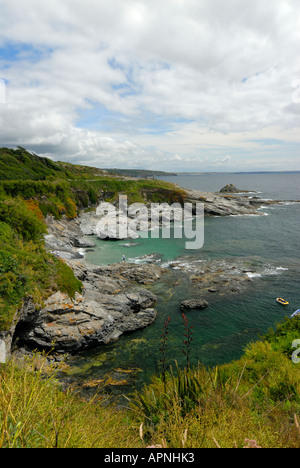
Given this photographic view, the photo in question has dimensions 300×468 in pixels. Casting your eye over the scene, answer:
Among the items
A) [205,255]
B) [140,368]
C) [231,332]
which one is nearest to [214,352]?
[231,332]

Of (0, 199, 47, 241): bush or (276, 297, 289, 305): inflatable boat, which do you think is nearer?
(0, 199, 47, 241): bush

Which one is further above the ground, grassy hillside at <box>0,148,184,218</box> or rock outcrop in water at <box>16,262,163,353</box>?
grassy hillside at <box>0,148,184,218</box>

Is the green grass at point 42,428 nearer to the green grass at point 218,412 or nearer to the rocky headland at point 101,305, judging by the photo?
the green grass at point 218,412

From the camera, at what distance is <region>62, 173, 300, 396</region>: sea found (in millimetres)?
16475

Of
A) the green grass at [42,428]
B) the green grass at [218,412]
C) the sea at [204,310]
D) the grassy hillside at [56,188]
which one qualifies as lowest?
the sea at [204,310]

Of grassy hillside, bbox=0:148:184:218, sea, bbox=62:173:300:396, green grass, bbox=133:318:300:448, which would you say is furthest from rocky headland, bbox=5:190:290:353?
grassy hillside, bbox=0:148:184:218

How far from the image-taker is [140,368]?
53.3 ft

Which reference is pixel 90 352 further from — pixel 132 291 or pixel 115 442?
pixel 115 442

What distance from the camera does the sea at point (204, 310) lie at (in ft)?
54.1

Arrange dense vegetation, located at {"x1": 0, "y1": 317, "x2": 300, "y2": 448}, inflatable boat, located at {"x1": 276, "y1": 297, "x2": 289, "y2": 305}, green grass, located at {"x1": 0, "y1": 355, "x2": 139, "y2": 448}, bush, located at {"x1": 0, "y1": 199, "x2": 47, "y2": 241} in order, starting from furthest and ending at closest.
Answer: inflatable boat, located at {"x1": 276, "y1": 297, "x2": 289, "y2": 305}, bush, located at {"x1": 0, "y1": 199, "x2": 47, "y2": 241}, dense vegetation, located at {"x1": 0, "y1": 317, "x2": 300, "y2": 448}, green grass, located at {"x1": 0, "y1": 355, "x2": 139, "y2": 448}

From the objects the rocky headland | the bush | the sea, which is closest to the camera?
the sea

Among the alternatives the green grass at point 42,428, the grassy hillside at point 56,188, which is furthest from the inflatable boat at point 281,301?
the grassy hillside at point 56,188

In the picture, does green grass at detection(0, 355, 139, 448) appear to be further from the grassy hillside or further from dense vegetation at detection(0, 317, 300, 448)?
the grassy hillside

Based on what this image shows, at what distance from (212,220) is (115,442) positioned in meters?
68.7
